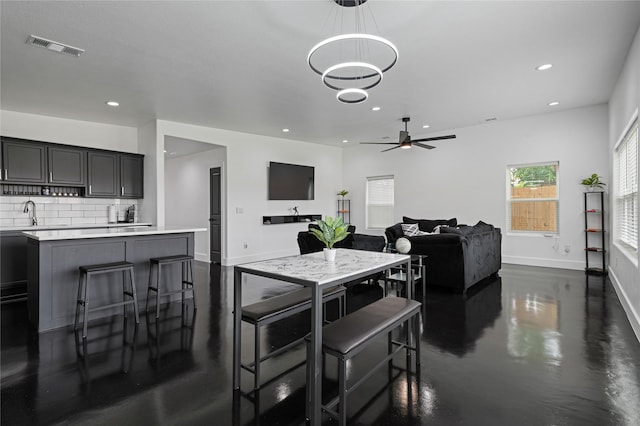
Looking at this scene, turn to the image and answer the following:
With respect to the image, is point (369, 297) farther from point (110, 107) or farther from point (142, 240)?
point (110, 107)

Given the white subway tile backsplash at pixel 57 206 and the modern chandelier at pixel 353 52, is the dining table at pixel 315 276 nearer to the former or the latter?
the modern chandelier at pixel 353 52

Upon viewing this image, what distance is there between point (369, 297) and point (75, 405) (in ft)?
10.9

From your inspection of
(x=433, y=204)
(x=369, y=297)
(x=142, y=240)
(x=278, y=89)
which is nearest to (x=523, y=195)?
(x=433, y=204)

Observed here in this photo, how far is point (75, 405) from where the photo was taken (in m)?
2.12

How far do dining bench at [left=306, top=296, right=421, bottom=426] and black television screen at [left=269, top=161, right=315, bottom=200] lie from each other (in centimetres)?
568

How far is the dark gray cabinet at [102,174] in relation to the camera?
579cm

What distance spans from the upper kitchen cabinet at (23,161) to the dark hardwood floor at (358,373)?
220 centimetres

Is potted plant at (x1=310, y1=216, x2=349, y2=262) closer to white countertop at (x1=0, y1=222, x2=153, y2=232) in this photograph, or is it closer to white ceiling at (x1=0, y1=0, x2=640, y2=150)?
white ceiling at (x1=0, y1=0, x2=640, y2=150)

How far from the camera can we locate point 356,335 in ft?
6.54

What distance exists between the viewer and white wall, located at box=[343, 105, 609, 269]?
6199 mm

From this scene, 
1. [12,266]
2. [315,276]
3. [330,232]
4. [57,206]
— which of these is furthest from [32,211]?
[315,276]

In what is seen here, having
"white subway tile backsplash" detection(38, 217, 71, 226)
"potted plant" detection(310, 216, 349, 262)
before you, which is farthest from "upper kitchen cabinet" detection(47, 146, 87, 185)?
"potted plant" detection(310, 216, 349, 262)

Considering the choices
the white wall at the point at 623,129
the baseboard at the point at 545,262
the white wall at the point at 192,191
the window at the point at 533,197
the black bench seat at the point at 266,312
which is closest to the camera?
the black bench seat at the point at 266,312

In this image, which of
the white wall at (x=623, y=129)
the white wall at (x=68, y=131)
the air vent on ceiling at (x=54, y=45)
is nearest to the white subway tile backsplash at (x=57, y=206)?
the white wall at (x=68, y=131)
